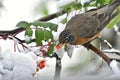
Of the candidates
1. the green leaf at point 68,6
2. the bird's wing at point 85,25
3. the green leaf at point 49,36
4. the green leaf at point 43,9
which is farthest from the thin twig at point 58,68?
the green leaf at point 43,9

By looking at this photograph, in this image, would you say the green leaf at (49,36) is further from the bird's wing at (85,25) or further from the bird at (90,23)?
the bird's wing at (85,25)

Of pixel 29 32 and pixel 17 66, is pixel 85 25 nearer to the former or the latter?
pixel 29 32

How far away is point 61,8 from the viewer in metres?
1.52

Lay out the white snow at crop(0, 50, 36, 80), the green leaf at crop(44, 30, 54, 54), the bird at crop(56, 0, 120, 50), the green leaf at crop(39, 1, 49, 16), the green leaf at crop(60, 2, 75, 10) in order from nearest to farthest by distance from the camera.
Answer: the white snow at crop(0, 50, 36, 80) < the green leaf at crop(44, 30, 54, 54) < the green leaf at crop(60, 2, 75, 10) < the bird at crop(56, 0, 120, 50) < the green leaf at crop(39, 1, 49, 16)

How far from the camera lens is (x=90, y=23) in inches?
68.5

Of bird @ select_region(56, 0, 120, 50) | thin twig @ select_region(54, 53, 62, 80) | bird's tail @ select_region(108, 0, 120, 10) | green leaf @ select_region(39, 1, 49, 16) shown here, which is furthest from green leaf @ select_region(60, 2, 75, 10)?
green leaf @ select_region(39, 1, 49, 16)

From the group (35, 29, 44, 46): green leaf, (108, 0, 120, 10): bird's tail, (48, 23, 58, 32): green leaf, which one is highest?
(108, 0, 120, 10): bird's tail

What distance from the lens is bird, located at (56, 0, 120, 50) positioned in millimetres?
1600

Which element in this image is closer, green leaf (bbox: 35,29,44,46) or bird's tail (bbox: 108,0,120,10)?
green leaf (bbox: 35,29,44,46)

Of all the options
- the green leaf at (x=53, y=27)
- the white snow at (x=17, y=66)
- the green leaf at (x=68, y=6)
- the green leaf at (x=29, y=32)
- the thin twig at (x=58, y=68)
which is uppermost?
the green leaf at (x=68, y=6)

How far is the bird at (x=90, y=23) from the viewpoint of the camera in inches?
63.0

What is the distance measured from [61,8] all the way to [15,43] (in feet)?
1.35

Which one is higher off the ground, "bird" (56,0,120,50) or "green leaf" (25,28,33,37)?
"green leaf" (25,28,33,37)

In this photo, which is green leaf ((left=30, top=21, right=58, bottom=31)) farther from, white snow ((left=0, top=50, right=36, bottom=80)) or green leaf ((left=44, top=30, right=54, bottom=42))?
white snow ((left=0, top=50, right=36, bottom=80))
